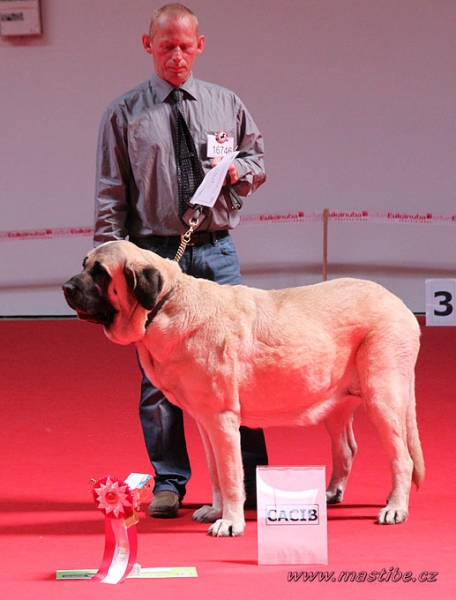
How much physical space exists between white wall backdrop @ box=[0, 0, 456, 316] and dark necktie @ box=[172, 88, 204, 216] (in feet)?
21.4

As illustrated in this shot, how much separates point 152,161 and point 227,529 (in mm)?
1731

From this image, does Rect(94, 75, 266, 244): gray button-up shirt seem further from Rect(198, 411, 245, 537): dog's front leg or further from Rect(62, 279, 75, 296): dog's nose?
Rect(198, 411, 245, 537): dog's front leg

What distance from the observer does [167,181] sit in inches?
169

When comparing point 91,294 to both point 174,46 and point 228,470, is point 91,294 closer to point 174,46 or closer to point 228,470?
point 228,470

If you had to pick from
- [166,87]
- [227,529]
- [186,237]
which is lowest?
[227,529]

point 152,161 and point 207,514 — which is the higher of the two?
point 152,161

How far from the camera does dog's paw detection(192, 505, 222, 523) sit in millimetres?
4047

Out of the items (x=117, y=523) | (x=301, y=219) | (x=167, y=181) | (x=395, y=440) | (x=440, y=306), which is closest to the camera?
(x=117, y=523)

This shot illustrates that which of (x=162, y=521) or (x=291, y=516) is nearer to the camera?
(x=291, y=516)

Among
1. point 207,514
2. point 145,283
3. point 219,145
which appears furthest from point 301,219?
point 145,283

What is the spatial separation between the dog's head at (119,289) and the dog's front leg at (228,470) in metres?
0.50

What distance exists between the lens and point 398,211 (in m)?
10.7

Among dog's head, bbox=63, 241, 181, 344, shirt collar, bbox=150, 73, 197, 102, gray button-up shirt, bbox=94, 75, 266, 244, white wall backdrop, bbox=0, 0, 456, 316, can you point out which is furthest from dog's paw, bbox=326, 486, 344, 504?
white wall backdrop, bbox=0, 0, 456, 316

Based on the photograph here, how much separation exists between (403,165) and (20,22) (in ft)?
15.6
